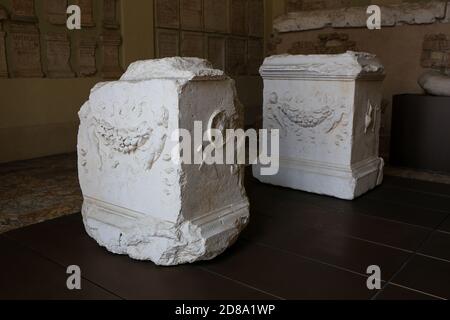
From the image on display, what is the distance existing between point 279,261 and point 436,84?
10.1 ft

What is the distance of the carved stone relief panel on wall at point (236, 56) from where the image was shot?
22.0 feet

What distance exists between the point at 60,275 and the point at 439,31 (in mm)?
5363

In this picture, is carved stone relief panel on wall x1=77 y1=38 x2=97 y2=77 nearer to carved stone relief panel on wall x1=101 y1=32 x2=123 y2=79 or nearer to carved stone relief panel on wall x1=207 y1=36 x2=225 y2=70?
carved stone relief panel on wall x1=101 y1=32 x2=123 y2=79

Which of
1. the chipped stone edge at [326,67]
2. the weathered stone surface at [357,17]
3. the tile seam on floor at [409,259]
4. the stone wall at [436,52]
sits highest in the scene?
the weathered stone surface at [357,17]

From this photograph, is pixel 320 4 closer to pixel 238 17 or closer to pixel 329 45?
pixel 329 45

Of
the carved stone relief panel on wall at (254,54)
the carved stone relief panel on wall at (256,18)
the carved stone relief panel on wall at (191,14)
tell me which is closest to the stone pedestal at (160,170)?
the carved stone relief panel on wall at (191,14)

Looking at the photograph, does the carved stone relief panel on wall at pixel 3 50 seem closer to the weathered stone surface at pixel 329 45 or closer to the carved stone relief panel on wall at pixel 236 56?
the carved stone relief panel on wall at pixel 236 56

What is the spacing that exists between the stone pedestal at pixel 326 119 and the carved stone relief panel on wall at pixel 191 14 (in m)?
2.93

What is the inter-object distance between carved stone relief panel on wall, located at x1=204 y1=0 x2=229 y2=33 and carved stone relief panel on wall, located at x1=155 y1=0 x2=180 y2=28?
62 centimetres

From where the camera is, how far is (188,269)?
6.39 ft

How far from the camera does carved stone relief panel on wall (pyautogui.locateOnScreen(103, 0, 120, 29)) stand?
4902mm

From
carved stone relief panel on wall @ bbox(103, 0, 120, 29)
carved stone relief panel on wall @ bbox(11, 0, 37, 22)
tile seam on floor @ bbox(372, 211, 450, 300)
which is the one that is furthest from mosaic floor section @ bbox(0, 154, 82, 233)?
tile seam on floor @ bbox(372, 211, 450, 300)

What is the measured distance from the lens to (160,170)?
6.38ft
